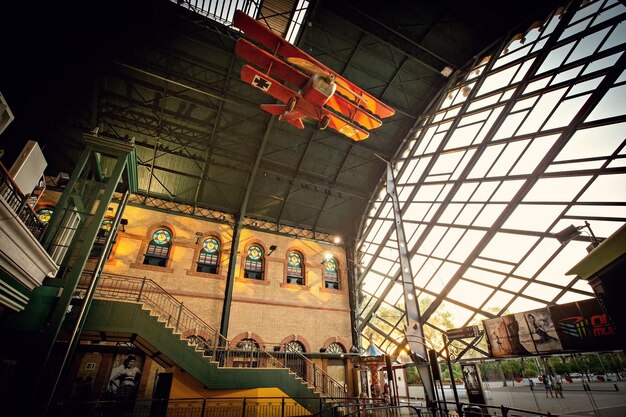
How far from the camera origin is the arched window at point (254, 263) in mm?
15195

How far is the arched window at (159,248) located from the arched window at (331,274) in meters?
8.98

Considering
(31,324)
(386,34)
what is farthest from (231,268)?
(386,34)

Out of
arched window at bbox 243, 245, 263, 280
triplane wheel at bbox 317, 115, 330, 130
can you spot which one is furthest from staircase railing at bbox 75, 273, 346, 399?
triplane wheel at bbox 317, 115, 330, 130

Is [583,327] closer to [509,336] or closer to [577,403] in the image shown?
[509,336]

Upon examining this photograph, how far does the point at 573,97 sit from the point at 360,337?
46.6 feet

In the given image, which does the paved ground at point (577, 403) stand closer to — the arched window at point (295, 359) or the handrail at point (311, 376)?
the handrail at point (311, 376)

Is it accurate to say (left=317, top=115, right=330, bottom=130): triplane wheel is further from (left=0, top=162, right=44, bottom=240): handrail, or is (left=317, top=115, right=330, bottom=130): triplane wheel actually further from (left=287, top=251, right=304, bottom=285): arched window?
(left=287, top=251, right=304, bottom=285): arched window

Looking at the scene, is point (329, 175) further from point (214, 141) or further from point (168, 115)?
point (168, 115)

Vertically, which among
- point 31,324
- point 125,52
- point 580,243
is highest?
point 125,52

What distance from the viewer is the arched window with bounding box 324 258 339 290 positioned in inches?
674

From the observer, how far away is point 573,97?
856 cm

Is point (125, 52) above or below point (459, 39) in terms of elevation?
below

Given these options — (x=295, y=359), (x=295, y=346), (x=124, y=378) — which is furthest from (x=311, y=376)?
(x=124, y=378)

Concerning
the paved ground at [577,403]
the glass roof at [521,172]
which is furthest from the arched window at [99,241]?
the paved ground at [577,403]
